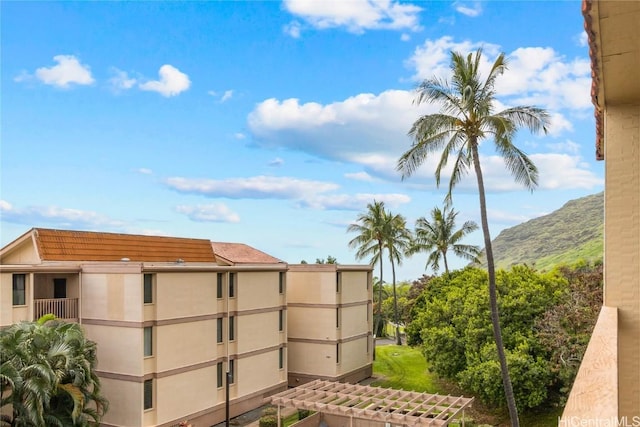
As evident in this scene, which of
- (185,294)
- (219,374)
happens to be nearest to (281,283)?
(219,374)

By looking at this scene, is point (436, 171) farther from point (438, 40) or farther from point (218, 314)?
point (218, 314)

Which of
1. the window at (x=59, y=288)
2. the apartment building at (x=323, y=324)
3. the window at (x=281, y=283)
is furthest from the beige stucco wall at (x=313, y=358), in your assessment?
the window at (x=59, y=288)

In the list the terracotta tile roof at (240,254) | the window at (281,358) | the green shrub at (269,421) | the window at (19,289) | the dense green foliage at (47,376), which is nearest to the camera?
the dense green foliage at (47,376)

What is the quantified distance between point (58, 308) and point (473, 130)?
16.8 metres

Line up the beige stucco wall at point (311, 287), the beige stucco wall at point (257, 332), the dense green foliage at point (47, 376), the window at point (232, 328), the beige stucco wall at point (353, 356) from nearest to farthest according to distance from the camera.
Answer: the dense green foliage at point (47, 376)
the window at point (232, 328)
the beige stucco wall at point (257, 332)
the beige stucco wall at point (311, 287)
the beige stucco wall at point (353, 356)

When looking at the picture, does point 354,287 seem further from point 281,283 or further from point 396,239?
→ point 396,239

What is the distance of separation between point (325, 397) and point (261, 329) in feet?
Result: 20.8

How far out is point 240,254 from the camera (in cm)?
3334

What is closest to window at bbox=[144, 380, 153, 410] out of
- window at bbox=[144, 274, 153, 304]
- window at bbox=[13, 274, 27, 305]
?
window at bbox=[144, 274, 153, 304]

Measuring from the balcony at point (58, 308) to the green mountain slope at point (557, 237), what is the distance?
7451cm

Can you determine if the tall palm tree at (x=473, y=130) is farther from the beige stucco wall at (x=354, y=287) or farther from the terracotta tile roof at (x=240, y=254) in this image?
the terracotta tile roof at (x=240, y=254)

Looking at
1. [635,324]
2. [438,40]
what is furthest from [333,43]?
[635,324]

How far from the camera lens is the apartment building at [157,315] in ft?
61.6

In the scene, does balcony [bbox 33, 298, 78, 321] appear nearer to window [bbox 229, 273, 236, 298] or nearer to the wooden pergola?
window [bbox 229, 273, 236, 298]
